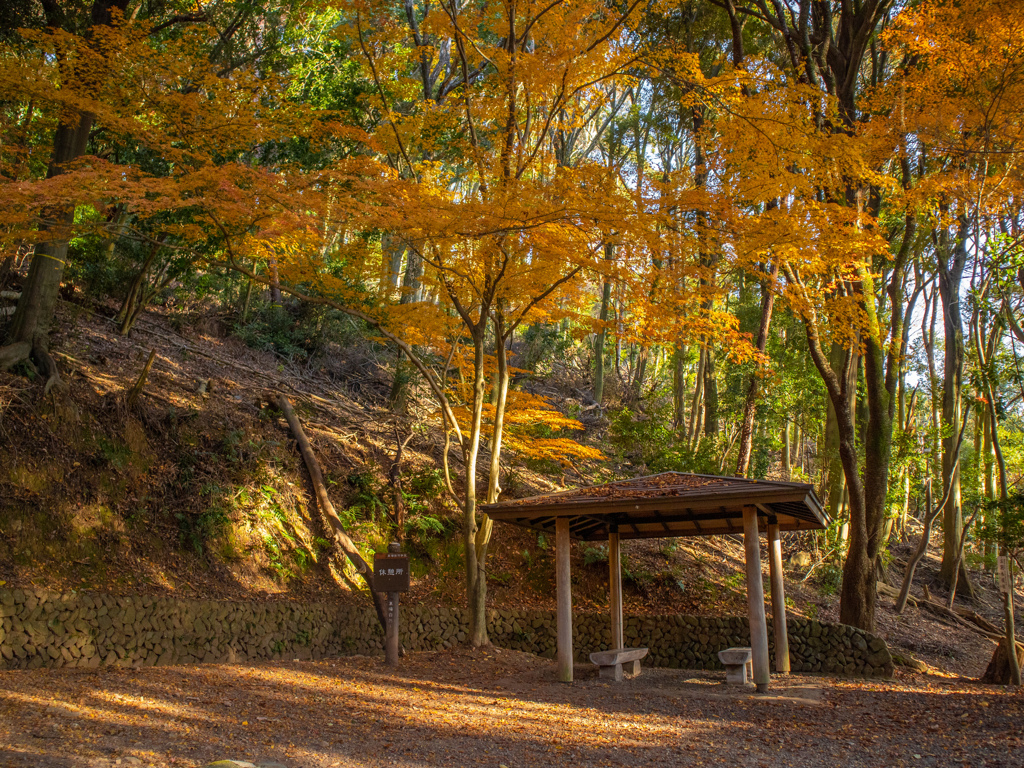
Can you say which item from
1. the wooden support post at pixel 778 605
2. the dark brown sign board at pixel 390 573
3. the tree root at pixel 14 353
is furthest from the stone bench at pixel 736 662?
the tree root at pixel 14 353

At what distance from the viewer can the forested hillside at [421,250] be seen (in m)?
7.55

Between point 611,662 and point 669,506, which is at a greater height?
point 669,506

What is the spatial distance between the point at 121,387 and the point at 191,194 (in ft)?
10.1

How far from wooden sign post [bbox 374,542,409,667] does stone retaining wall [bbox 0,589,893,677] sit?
0.87m

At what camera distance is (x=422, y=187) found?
8312 mm

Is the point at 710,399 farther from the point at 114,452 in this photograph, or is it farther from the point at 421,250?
the point at 114,452

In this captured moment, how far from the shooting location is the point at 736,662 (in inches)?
302

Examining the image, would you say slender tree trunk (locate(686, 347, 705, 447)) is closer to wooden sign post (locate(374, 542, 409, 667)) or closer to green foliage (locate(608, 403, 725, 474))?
green foliage (locate(608, 403, 725, 474))

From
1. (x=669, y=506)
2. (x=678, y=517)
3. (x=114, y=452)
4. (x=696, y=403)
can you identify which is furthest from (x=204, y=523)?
(x=696, y=403)

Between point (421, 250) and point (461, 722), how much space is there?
248 inches

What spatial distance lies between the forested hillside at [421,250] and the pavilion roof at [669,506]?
1.38 meters

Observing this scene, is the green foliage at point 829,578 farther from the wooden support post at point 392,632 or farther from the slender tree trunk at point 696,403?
the wooden support post at point 392,632

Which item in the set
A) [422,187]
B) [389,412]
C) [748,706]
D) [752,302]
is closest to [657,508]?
[748,706]

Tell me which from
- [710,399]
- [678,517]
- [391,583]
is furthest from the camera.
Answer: [710,399]
